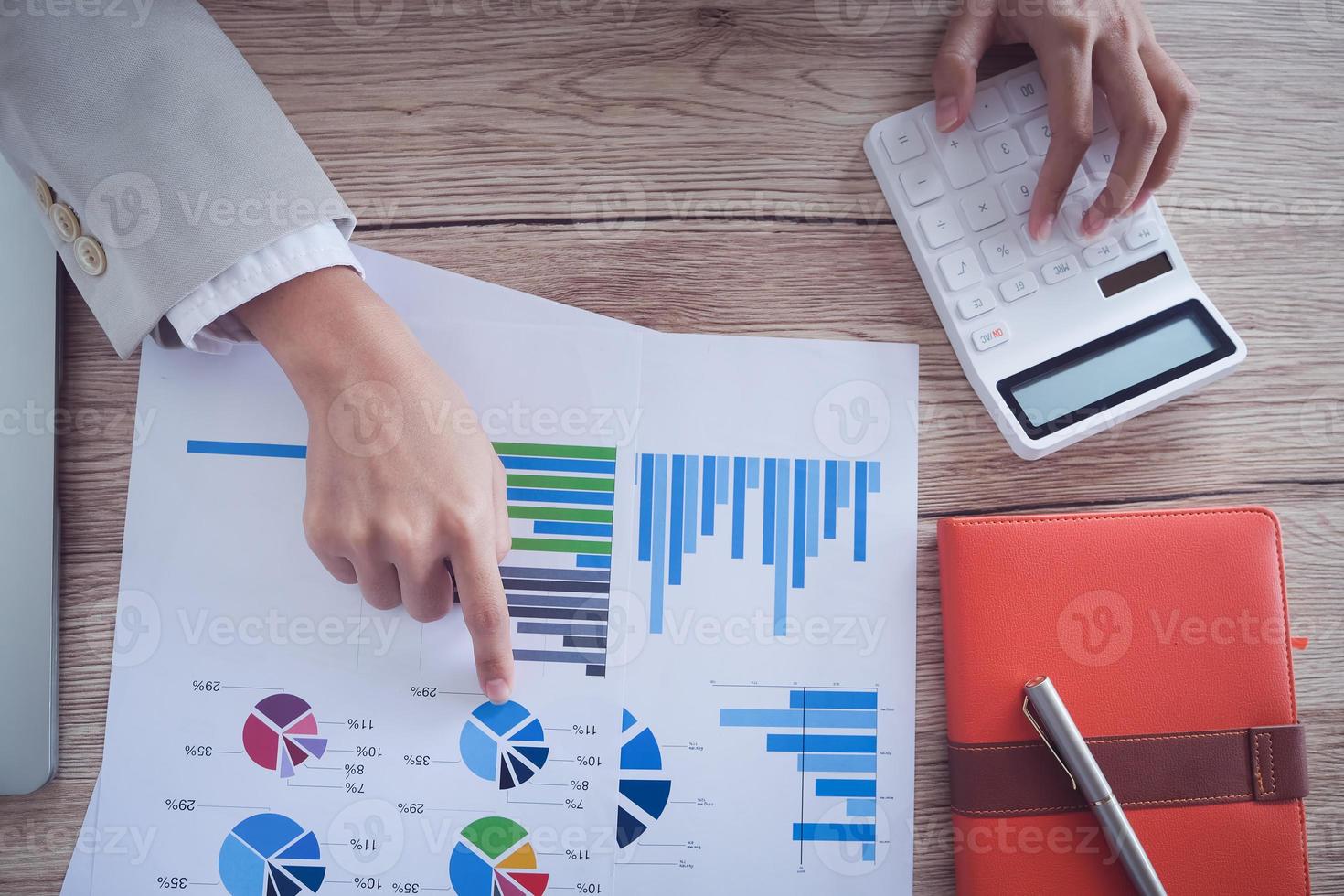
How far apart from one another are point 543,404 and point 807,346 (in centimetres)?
20

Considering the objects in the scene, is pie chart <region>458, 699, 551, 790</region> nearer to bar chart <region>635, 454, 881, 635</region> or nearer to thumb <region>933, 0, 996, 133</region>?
bar chart <region>635, 454, 881, 635</region>

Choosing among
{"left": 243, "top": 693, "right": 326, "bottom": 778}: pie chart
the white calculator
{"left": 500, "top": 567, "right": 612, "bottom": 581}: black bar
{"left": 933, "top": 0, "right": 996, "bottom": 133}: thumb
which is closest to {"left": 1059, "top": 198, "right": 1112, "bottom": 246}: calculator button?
the white calculator

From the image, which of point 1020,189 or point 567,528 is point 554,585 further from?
point 1020,189

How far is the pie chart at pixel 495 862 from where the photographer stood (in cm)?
59

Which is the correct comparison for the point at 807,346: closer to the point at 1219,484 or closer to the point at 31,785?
the point at 1219,484

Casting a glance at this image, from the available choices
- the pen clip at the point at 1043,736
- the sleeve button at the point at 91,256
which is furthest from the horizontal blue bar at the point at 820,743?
the sleeve button at the point at 91,256

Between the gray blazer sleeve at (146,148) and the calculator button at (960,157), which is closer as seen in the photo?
the gray blazer sleeve at (146,148)

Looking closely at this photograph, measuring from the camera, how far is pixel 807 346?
65cm

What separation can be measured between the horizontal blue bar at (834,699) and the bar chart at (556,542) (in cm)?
14

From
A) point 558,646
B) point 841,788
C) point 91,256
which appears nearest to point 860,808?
point 841,788

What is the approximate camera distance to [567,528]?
63 centimetres

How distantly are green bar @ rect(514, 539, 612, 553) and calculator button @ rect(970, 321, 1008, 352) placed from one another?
0.31 metres

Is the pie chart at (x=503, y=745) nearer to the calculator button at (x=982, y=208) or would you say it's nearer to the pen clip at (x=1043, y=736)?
the pen clip at (x=1043, y=736)

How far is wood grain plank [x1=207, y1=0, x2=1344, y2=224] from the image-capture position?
64cm
